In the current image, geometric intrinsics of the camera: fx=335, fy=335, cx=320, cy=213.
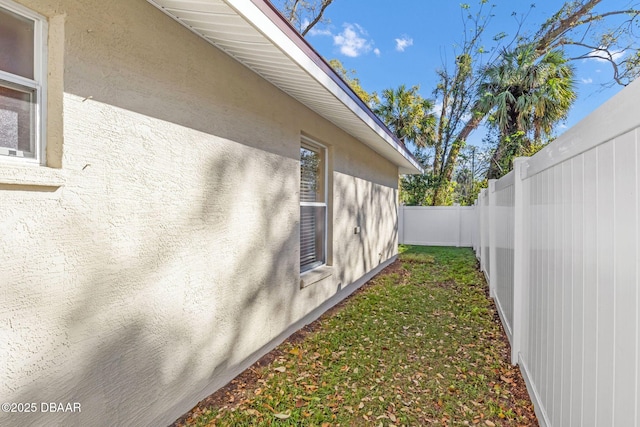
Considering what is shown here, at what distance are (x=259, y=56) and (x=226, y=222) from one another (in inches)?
61.2

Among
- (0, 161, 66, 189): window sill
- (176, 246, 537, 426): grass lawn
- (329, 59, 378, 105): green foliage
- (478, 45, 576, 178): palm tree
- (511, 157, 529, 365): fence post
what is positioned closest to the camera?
(0, 161, 66, 189): window sill

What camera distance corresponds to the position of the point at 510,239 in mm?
3963

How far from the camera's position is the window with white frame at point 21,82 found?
167 centimetres

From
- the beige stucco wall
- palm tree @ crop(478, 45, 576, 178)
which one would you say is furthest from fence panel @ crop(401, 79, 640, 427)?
palm tree @ crop(478, 45, 576, 178)

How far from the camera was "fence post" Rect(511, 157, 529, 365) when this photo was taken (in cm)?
323

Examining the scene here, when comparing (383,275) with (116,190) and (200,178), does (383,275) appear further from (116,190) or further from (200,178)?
(116,190)

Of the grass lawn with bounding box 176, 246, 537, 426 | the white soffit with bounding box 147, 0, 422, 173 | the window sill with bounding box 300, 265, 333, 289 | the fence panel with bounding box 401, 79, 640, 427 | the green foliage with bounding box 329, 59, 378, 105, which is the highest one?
the green foliage with bounding box 329, 59, 378, 105

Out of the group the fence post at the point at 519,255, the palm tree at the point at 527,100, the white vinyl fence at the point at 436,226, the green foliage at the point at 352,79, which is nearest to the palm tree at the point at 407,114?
the green foliage at the point at 352,79

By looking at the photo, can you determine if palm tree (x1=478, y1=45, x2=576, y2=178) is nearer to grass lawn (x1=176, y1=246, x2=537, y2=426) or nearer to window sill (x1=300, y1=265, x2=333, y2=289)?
grass lawn (x1=176, y1=246, x2=537, y2=426)

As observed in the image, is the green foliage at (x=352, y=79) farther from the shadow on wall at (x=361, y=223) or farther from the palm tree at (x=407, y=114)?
the shadow on wall at (x=361, y=223)

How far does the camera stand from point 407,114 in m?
18.1

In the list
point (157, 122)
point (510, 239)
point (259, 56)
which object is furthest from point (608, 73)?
point (157, 122)

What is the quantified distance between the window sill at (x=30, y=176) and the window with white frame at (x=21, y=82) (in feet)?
0.42

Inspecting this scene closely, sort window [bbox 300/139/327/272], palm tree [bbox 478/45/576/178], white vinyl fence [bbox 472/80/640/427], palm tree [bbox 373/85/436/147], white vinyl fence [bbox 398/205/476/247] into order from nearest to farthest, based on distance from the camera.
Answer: white vinyl fence [bbox 472/80/640/427], window [bbox 300/139/327/272], palm tree [bbox 478/45/576/178], white vinyl fence [bbox 398/205/476/247], palm tree [bbox 373/85/436/147]
